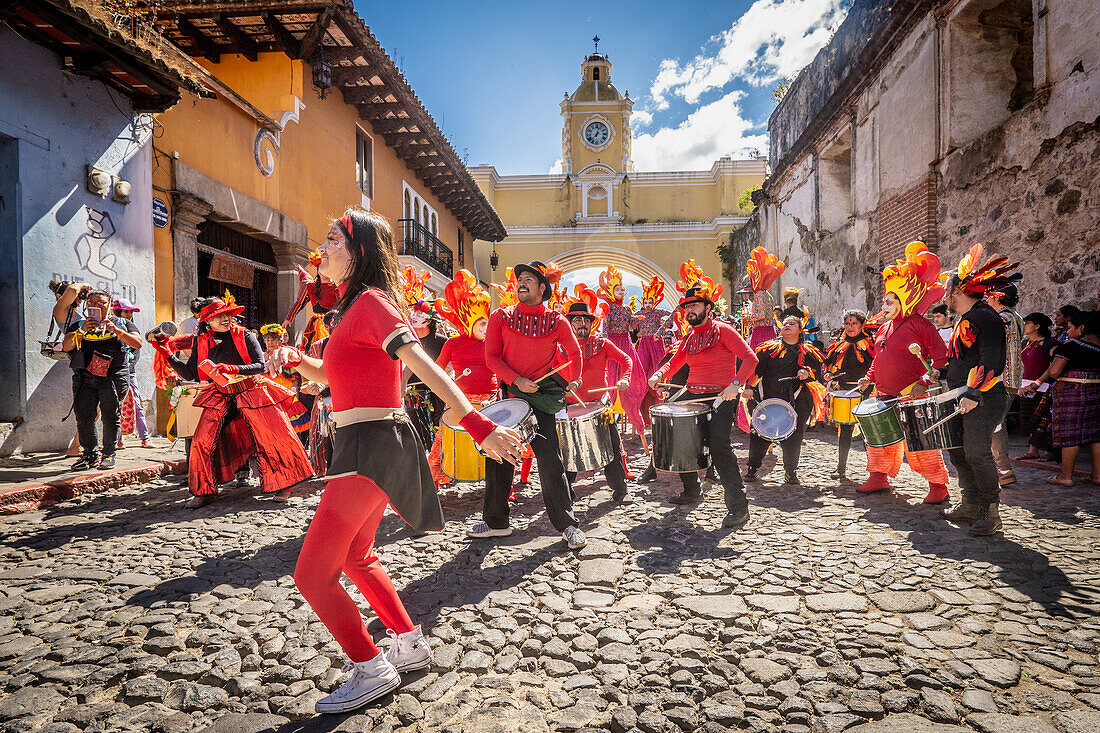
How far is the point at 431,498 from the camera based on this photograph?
2.52 meters

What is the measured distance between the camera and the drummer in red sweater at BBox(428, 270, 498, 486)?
6219 mm

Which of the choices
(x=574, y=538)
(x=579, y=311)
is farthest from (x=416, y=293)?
(x=574, y=538)

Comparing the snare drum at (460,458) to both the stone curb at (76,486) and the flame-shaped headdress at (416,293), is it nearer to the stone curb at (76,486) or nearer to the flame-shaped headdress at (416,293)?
the flame-shaped headdress at (416,293)

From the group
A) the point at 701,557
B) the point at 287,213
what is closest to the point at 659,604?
the point at 701,557

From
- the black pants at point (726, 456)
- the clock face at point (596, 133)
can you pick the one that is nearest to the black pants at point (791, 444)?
the black pants at point (726, 456)

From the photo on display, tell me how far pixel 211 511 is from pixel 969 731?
5.82 m

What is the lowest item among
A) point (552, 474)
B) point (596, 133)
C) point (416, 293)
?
point (552, 474)

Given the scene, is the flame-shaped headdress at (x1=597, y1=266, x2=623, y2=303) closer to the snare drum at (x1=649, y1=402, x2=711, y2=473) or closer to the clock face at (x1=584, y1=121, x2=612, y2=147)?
the snare drum at (x1=649, y1=402, x2=711, y2=473)

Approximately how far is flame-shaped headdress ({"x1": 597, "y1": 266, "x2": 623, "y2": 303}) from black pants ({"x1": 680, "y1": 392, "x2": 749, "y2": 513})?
16.6ft

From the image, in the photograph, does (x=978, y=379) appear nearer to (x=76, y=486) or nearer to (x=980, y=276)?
(x=980, y=276)

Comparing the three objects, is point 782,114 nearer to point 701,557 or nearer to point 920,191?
point 920,191

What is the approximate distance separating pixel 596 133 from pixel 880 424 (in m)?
37.4

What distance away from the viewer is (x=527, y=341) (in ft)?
15.7

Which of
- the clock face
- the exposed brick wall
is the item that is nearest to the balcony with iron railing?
the exposed brick wall
